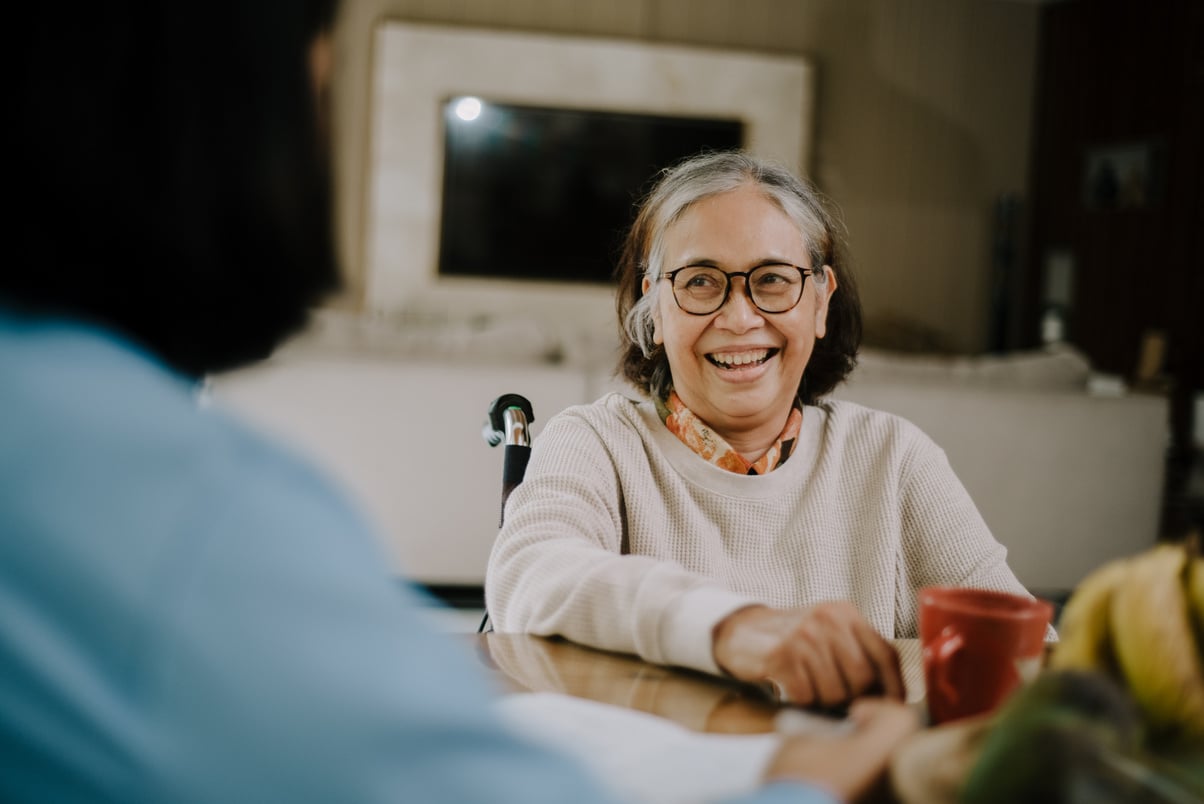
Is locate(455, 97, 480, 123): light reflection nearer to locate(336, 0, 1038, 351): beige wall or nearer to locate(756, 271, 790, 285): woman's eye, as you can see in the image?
locate(336, 0, 1038, 351): beige wall

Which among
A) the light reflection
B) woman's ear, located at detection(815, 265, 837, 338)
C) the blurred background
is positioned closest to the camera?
woman's ear, located at detection(815, 265, 837, 338)

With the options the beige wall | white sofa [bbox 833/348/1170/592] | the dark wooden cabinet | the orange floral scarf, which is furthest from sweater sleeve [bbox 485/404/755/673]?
the beige wall

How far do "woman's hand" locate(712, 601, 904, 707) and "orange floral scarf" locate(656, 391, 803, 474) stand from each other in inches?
20.5

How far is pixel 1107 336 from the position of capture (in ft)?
20.4

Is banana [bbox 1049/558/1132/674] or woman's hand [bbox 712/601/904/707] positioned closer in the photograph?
banana [bbox 1049/558/1132/674]

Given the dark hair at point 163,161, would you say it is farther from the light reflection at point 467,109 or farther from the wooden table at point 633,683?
the light reflection at point 467,109

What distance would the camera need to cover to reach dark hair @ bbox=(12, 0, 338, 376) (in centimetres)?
43

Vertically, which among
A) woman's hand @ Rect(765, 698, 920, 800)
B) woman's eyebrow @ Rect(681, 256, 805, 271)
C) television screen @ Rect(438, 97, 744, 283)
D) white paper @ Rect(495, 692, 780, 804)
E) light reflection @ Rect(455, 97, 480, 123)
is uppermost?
light reflection @ Rect(455, 97, 480, 123)

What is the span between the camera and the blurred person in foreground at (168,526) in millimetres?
360

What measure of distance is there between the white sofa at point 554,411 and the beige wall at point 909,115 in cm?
327

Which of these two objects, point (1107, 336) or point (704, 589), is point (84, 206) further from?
point (1107, 336)

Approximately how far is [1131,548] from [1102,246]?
321cm

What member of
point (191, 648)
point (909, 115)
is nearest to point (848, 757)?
point (191, 648)

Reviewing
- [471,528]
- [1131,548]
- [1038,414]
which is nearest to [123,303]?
[471,528]
